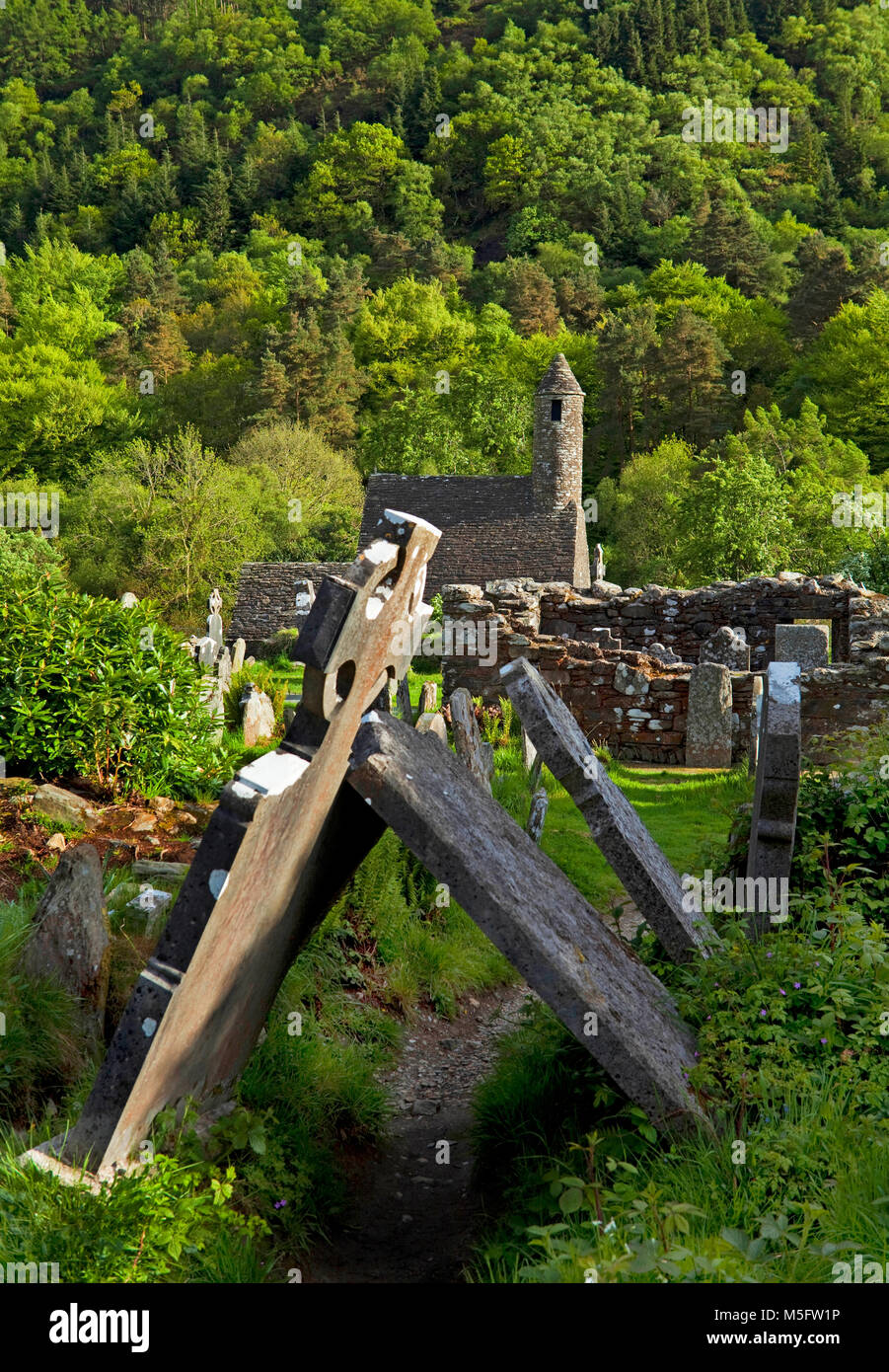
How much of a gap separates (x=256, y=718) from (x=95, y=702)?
3.13 meters

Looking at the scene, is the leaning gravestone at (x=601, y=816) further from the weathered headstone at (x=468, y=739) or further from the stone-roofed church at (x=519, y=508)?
the stone-roofed church at (x=519, y=508)

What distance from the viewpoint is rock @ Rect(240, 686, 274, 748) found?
10547 mm

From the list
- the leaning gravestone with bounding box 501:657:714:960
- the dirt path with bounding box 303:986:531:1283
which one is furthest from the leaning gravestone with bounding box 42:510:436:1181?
the dirt path with bounding box 303:986:531:1283

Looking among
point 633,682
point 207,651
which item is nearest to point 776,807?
point 633,682

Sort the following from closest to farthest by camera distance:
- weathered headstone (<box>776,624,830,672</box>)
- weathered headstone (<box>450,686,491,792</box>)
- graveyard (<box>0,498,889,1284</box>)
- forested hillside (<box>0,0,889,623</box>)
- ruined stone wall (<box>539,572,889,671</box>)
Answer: graveyard (<box>0,498,889,1284</box>) < weathered headstone (<box>450,686,491,792</box>) < weathered headstone (<box>776,624,830,672</box>) < ruined stone wall (<box>539,572,889,671</box>) < forested hillside (<box>0,0,889,623</box>)

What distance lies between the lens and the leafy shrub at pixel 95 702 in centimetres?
771

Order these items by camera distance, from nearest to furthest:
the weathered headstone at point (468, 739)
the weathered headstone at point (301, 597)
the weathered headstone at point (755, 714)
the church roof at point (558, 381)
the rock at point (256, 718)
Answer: the weathered headstone at point (468, 739), the rock at point (256, 718), the weathered headstone at point (755, 714), the weathered headstone at point (301, 597), the church roof at point (558, 381)

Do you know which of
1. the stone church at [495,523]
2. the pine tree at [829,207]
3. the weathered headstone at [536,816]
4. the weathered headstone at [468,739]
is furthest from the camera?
the pine tree at [829,207]

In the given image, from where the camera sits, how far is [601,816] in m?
4.82

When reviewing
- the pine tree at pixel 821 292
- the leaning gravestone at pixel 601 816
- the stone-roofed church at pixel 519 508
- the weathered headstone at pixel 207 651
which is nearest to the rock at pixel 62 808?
the leaning gravestone at pixel 601 816

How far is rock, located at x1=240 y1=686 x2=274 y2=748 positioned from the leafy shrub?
6.94 feet

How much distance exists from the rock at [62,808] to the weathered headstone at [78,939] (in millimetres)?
2544

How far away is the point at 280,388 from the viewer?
214 feet

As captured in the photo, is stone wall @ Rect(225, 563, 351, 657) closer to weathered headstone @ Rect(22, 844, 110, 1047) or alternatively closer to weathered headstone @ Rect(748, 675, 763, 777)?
weathered headstone @ Rect(748, 675, 763, 777)
